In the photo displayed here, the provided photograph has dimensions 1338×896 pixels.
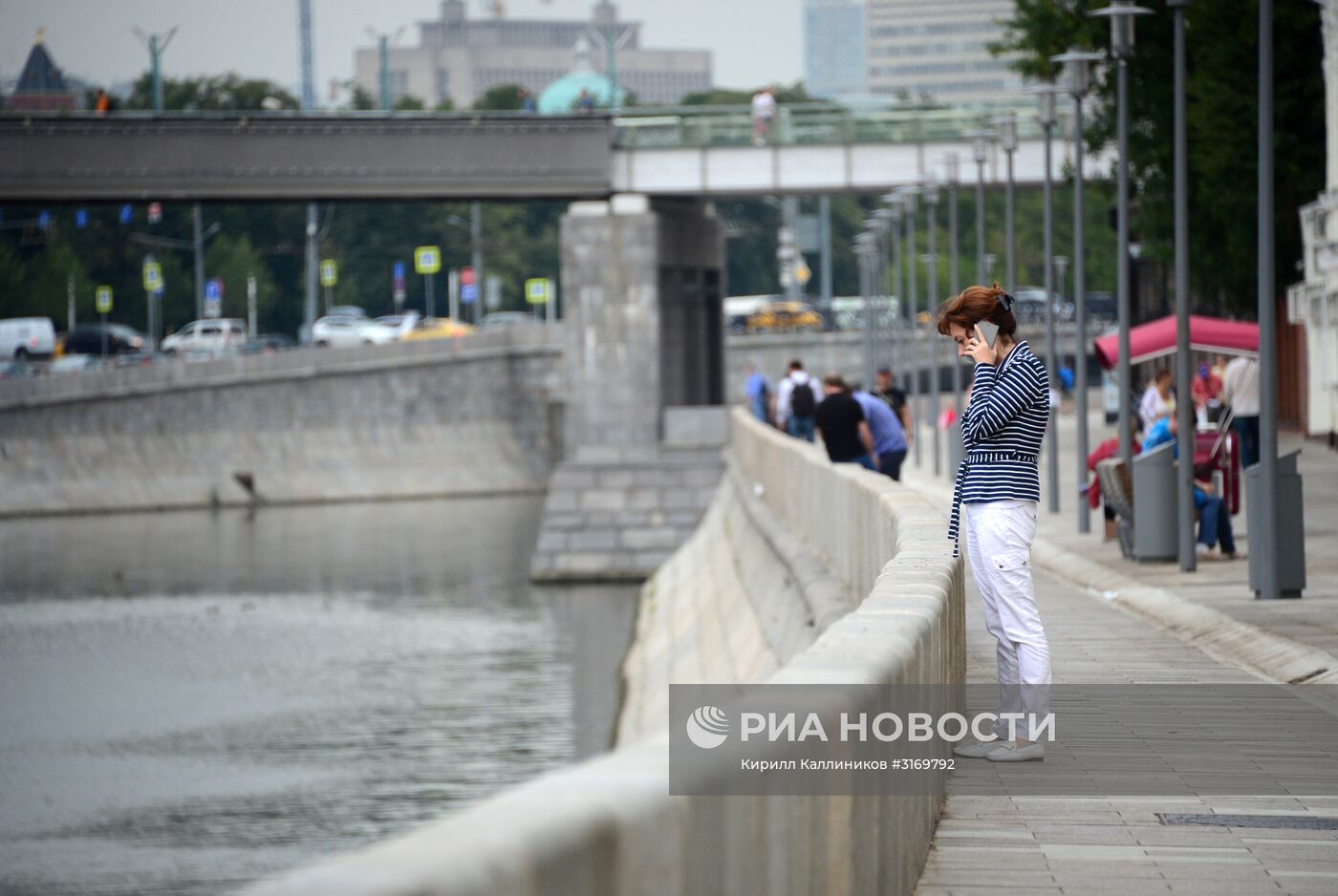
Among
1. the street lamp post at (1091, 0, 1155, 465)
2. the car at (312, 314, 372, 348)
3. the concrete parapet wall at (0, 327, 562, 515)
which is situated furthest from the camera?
the car at (312, 314, 372, 348)

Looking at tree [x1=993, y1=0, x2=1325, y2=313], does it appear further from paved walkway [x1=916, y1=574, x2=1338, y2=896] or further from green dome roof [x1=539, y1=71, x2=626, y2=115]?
green dome roof [x1=539, y1=71, x2=626, y2=115]

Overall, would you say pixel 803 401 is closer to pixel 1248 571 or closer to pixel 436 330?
pixel 1248 571

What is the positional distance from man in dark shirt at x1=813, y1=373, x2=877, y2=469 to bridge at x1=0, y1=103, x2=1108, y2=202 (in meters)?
29.6

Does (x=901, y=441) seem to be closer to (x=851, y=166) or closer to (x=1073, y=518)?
(x=1073, y=518)

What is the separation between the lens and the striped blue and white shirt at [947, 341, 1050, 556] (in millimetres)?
8289

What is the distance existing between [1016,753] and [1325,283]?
2414 centimetres

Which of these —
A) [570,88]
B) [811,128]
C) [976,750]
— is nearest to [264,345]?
[811,128]

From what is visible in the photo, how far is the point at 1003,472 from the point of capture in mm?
8312

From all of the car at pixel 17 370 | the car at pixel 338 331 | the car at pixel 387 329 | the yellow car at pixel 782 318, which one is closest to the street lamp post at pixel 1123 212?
the car at pixel 17 370

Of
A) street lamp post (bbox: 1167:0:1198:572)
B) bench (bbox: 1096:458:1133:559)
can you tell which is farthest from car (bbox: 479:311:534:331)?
street lamp post (bbox: 1167:0:1198:572)

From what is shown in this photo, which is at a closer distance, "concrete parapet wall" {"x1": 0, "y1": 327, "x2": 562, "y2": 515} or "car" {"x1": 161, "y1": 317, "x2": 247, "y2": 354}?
"concrete parapet wall" {"x1": 0, "y1": 327, "x2": 562, "y2": 515}

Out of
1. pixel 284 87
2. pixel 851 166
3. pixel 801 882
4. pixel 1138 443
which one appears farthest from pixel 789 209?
pixel 801 882

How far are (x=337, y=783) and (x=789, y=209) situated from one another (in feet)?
248

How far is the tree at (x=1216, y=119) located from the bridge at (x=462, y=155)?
12.2 meters
